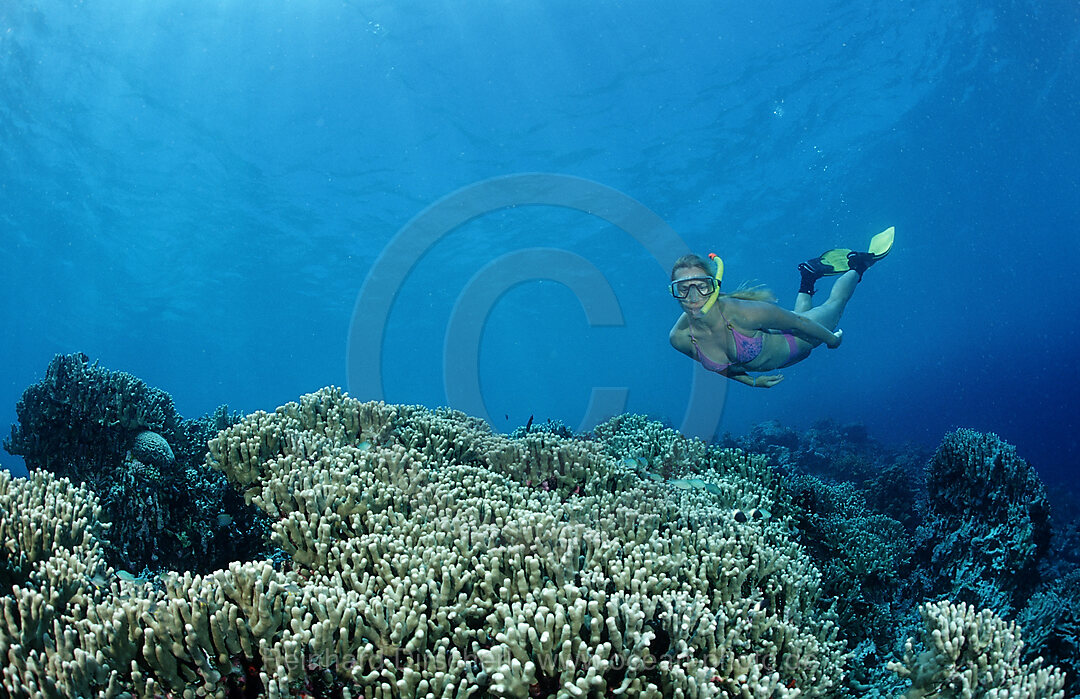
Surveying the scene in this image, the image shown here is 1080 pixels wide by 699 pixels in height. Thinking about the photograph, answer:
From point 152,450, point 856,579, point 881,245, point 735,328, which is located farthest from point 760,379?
point 152,450

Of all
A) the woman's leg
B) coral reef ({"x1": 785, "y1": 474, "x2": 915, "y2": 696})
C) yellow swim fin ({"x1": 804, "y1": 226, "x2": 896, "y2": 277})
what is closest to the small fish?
coral reef ({"x1": 785, "y1": 474, "x2": 915, "y2": 696})

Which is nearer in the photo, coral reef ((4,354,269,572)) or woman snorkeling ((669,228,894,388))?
coral reef ((4,354,269,572))

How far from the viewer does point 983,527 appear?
693cm

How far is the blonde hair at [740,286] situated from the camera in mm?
7723

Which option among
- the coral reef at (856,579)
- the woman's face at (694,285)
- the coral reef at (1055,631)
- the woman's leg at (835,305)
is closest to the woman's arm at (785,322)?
the woman's leg at (835,305)

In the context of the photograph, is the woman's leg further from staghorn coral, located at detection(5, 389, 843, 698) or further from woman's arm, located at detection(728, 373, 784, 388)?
staghorn coral, located at detection(5, 389, 843, 698)

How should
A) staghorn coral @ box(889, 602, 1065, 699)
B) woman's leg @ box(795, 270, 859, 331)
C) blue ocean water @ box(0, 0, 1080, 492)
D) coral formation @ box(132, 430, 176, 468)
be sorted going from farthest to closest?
blue ocean water @ box(0, 0, 1080, 492) → woman's leg @ box(795, 270, 859, 331) → coral formation @ box(132, 430, 176, 468) → staghorn coral @ box(889, 602, 1065, 699)

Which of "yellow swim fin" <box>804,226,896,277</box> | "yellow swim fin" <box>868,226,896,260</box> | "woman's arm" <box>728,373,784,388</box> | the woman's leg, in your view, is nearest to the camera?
"woman's arm" <box>728,373,784,388</box>

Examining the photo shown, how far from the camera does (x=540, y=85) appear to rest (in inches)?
1105

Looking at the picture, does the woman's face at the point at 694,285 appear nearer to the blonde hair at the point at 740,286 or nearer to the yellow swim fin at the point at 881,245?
the blonde hair at the point at 740,286

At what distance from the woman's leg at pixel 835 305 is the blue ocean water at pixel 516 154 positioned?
6227 mm

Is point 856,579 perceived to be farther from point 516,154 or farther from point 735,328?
point 516,154

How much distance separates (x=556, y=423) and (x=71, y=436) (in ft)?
24.2

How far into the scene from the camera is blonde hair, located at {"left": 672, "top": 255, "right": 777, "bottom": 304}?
7.72 meters
